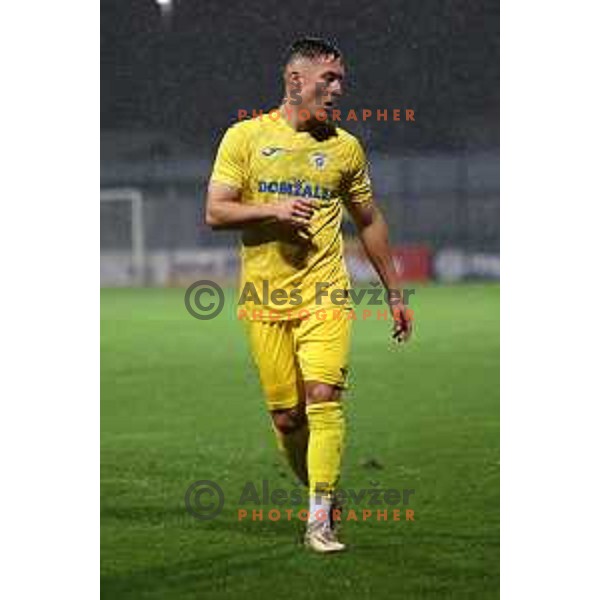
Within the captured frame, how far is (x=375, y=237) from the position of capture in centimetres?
583

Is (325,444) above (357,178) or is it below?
below

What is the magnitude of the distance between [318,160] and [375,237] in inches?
15.1

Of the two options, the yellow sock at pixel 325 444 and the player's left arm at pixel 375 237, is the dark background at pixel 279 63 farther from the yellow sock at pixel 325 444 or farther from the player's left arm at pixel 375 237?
the yellow sock at pixel 325 444

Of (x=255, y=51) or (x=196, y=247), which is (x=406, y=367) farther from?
(x=255, y=51)

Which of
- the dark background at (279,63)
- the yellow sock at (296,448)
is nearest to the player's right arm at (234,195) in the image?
the dark background at (279,63)

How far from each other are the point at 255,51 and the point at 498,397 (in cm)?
165

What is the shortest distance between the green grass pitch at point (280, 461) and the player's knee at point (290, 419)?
1.17 feet

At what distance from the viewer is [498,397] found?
6289 millimetres

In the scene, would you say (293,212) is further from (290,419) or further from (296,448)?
(296,448)

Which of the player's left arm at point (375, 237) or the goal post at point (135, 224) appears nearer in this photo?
the player's left arm at point (375, 237)

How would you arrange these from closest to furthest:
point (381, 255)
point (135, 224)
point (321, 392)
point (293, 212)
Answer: point (293, 212)
point (321, 392)
point (381, 255)
point (135, 224)

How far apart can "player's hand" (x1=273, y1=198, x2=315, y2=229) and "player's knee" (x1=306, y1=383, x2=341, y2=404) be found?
566 millimetres

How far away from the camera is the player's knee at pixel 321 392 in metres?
5.51

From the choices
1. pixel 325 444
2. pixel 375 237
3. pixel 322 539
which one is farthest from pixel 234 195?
pixel 322 539
